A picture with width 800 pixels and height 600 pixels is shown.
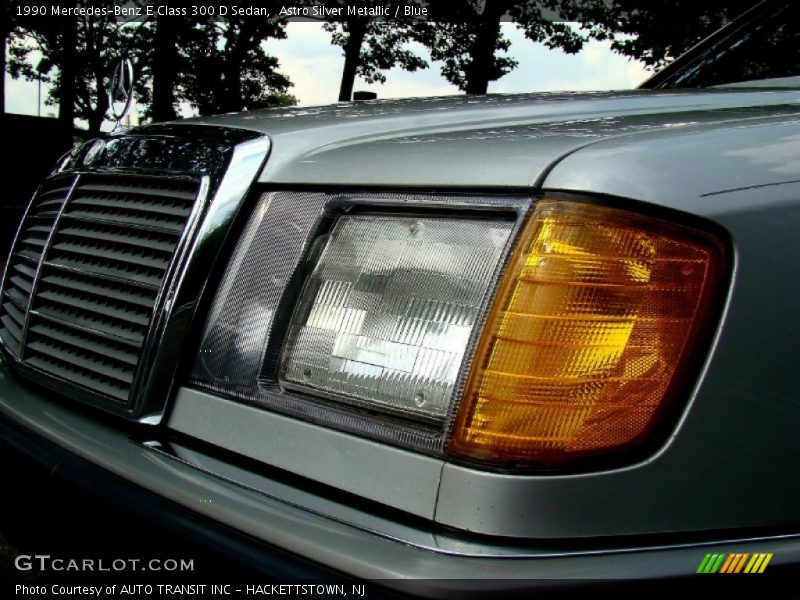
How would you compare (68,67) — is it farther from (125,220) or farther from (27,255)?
(125,220)

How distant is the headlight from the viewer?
1134 millimetres

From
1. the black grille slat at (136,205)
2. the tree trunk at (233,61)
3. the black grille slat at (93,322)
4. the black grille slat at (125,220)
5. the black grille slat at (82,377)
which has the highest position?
the tree trunk at (233,61)

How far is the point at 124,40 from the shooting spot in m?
31.4

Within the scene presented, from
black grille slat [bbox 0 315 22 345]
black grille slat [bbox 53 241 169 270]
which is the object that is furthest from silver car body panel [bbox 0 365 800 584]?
black grille slat [bbox 0 315 22 345]

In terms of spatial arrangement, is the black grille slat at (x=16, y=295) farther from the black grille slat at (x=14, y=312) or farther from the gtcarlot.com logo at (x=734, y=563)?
the gtcarlot.com logo at (x=734, y=563)

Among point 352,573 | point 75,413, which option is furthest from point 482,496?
point 75,413

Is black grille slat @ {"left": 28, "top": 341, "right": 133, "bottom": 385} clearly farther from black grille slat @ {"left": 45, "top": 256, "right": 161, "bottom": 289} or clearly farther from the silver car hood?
the silver car hood

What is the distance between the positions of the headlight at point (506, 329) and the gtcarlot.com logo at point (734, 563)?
18 cm

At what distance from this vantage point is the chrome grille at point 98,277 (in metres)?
1.59

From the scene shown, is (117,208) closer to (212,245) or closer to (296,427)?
(212,245)

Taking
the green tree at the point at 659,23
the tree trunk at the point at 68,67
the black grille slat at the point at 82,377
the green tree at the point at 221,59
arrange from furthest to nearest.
Answer: the green tree at the point at 221,59 < the tree trunk at the point at 68,67 < the green tree at the point at 659,23 < the black grille slat at the point at 82,377

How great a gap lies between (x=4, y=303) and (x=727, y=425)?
1.72 metres

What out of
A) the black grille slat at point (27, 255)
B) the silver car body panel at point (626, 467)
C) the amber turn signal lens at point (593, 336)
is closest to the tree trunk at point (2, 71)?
the black grille slat at point (27, 255)

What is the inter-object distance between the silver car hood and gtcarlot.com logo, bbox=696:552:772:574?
541 mm
